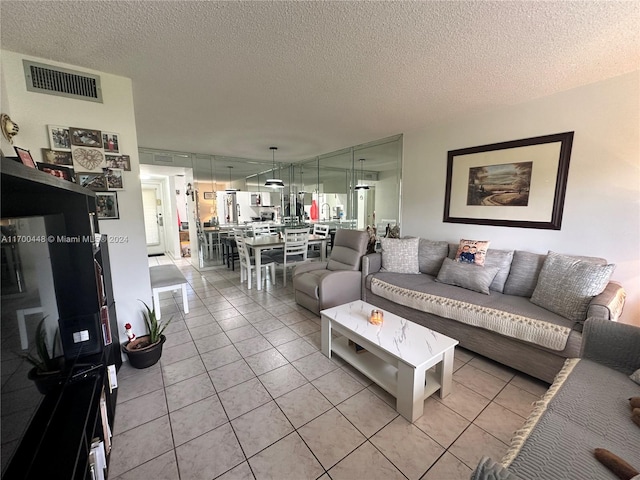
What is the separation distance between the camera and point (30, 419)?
95 cm

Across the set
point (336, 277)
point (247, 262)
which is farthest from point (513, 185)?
point (247, 262)

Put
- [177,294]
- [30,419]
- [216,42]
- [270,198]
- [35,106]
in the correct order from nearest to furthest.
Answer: [30,419] → [216,42] → [35,106] → [177,294] → [270,198]

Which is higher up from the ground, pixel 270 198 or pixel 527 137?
pixel 527 137

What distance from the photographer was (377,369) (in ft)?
6.56

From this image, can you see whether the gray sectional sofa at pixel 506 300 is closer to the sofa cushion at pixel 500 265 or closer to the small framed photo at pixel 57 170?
the sofa cushion at pixel 500 265

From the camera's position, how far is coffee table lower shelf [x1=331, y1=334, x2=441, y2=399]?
5.92 ft

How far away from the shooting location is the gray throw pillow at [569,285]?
75.5 inches

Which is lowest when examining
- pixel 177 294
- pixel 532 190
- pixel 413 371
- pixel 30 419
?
pixel 177 294

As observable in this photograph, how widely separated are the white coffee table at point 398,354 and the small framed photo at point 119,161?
2.14 meters

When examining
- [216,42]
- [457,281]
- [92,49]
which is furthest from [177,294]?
[457,281]

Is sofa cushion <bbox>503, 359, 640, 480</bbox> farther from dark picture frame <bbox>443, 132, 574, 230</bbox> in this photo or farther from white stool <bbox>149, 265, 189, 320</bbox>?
white stool <bbox>149, 265, 189, 320</bbox>

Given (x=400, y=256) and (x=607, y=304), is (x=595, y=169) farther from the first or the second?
(x=400, y=256)

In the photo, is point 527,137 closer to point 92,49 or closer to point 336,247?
point 336,247

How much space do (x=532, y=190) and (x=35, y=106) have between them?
438 centimetres
